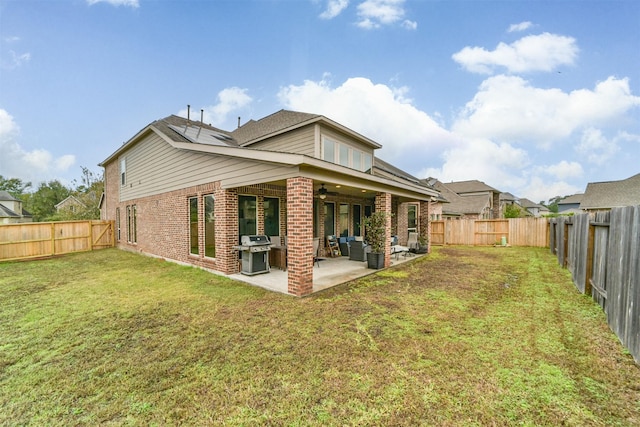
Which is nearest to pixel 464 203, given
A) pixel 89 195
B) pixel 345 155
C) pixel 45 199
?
pixel 345 155

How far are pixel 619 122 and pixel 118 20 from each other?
2503 centimetres

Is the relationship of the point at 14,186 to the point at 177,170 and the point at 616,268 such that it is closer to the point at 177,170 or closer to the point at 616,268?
the point at 177,170

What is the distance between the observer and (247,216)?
818 centimetres

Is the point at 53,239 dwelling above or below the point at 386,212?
below

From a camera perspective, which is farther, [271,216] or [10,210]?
[10,210]

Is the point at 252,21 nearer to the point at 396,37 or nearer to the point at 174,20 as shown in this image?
the point at 174,20

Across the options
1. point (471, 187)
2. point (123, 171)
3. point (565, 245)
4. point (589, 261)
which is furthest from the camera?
point (471, 187)

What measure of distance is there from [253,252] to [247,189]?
1.96m

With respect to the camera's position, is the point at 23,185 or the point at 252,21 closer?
the point at 252,21

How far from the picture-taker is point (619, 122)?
14.2m

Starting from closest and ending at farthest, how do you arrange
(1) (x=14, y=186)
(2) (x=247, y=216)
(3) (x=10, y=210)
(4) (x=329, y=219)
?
(2) (x=247, y=216) < (4) (x=329, y=219) < (3) (x=10, y=210) < (1) (x=14, y=186)

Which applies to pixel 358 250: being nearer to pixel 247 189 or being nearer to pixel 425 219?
pixel 247 189

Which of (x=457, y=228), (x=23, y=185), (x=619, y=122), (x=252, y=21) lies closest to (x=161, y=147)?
(x=252, y=21)

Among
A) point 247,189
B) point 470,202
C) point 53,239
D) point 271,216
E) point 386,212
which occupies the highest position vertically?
point 247,189
